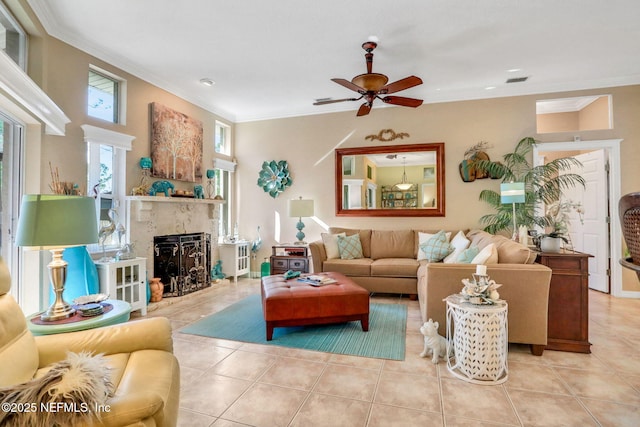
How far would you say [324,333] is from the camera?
302cm

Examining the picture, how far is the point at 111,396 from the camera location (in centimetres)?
105

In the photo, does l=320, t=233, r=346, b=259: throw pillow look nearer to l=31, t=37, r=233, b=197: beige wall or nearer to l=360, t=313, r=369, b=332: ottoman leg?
l=360, t=313, r=369, b=332: ottoman leg

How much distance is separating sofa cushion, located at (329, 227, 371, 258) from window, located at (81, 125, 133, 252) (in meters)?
2.95

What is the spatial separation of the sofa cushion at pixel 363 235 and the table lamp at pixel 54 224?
11.8 feet

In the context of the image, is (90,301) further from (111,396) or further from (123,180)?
(123,180)

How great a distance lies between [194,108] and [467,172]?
434 cm

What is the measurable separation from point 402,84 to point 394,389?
2667 millimetres

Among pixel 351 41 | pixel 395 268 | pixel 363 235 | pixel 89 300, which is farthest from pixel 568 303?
pixel 89 300

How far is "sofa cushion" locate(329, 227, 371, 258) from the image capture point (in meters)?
4.90

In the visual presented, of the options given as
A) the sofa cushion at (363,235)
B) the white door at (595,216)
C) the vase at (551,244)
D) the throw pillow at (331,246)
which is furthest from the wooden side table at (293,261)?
the white door at (595,216)

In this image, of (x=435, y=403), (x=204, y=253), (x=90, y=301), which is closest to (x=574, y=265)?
(x=435, y=403)

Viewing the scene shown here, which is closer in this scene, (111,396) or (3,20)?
(111,396)

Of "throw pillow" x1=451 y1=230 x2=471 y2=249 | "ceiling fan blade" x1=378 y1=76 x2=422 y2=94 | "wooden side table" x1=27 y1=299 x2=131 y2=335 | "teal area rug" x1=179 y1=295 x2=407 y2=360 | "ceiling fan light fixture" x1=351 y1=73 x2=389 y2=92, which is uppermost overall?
"ceiling fan light fixture" x1=351 y1=73 x2=389 y2=92

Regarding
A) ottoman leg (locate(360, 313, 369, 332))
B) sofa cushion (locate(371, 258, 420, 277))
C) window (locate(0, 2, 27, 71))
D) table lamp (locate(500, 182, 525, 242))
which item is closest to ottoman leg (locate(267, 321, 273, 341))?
ottoman leg (locate(360, 313, 369, 332))
